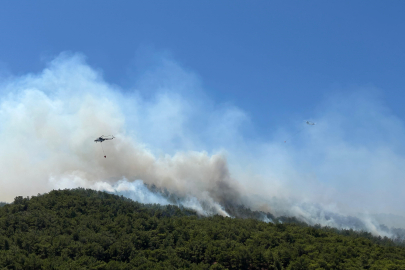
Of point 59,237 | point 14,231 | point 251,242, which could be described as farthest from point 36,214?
point 251,242

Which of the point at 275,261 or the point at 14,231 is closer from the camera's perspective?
the point at 275,261

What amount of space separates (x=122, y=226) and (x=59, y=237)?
3997cm

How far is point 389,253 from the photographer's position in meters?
170

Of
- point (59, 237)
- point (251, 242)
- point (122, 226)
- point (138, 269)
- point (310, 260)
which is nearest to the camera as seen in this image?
point (138, 269)

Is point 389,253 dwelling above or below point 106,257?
above

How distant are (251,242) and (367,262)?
48.6 metres

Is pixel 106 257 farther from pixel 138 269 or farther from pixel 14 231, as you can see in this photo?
pixel 14 231

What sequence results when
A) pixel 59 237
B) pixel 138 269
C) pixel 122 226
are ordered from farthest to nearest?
pixel 122 226 < pixel 59 237 < pixel 138 269

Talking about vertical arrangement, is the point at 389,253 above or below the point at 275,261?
above

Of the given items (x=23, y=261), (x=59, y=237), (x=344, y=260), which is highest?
(x=344, y=260)

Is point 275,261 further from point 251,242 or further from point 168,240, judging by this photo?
point 168,240

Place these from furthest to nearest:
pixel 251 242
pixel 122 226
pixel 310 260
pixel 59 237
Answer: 1. pixel 122 226
2. pixel 251 242
3. pixel 59 237
4. pixel 310 260

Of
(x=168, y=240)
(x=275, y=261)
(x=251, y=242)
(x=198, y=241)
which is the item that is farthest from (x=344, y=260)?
(x=168, y=240)

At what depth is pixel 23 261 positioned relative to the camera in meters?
127
